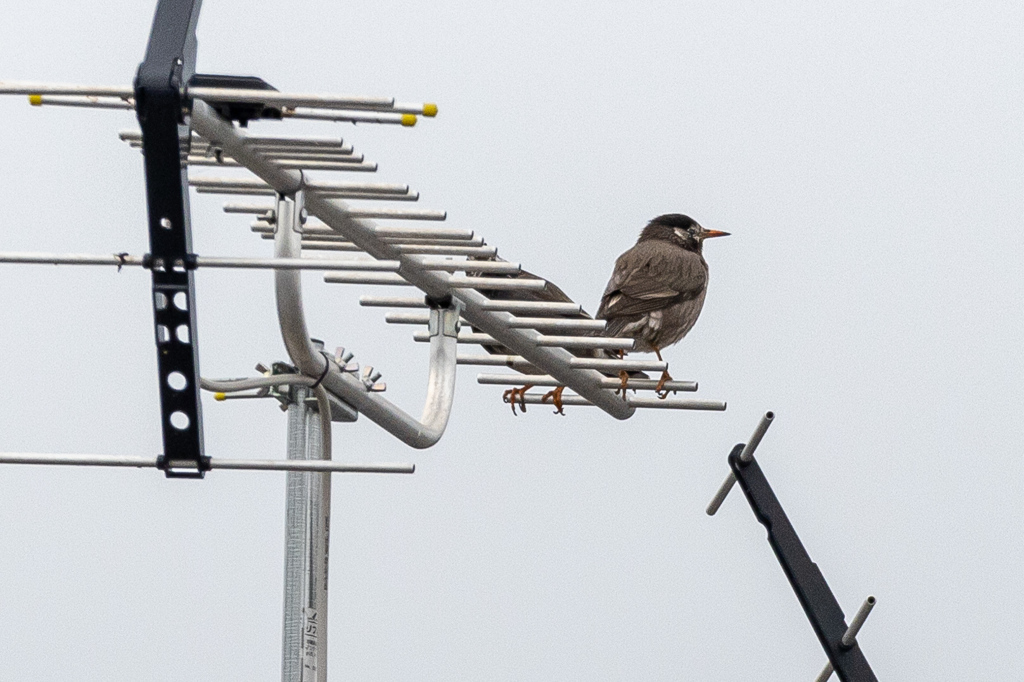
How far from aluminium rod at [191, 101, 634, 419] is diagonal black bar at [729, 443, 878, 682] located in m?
0.70

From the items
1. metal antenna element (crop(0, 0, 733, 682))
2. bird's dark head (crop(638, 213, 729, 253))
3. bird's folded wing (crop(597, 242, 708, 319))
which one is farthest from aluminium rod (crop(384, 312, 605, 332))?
bird's dark head (crop(638, 213, 729, 253))

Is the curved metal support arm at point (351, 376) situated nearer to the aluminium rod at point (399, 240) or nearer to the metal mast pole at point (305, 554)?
the metal mast pole at point (305, 554)

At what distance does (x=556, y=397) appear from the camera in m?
7.32

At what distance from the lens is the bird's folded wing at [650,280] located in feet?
28.6

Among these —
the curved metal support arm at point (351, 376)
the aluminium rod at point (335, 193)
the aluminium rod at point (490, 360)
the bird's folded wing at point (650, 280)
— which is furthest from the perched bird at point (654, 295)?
the aluminium rod at point (335, 193)

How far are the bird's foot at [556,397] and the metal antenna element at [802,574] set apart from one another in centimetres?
137

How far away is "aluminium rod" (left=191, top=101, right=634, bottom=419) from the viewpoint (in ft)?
14.1

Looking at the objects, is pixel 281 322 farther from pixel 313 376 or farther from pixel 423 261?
pixel 423 261

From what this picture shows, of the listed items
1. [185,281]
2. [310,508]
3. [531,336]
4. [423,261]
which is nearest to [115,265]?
[185,281]

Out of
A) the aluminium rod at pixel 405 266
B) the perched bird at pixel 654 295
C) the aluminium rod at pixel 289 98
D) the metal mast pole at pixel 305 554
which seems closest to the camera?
the aluminium rod at pixel 289 98

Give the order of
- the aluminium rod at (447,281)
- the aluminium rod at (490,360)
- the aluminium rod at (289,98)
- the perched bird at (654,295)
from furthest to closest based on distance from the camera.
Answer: the perched bird at (654,295), the aluminium rod at (490,360), the aluminium rod at (447,281), the aluminium rod at (289,98)

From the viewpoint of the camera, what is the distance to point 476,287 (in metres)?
5.41

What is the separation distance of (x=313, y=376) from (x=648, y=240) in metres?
Result: 5.56

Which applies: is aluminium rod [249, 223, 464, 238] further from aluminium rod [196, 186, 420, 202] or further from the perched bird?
the perched bird
